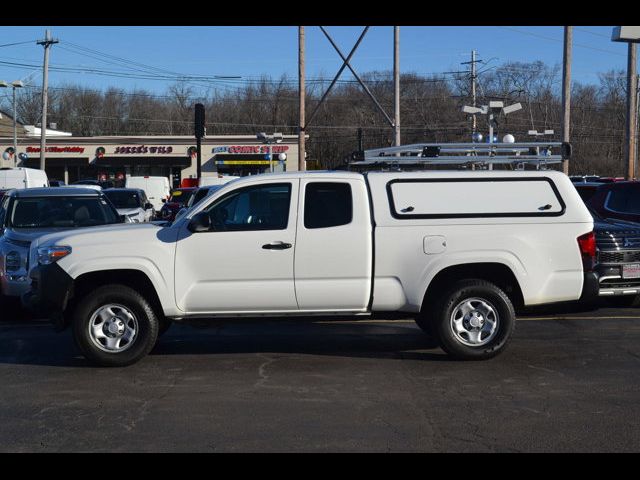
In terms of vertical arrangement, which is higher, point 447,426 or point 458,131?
point 458,131

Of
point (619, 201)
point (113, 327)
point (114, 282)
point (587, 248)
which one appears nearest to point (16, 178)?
point (619, 201)

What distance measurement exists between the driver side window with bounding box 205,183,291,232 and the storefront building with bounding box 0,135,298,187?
165 feet

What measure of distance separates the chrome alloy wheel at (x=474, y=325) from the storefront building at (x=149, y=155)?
50478 mm

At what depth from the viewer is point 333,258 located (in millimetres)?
8289

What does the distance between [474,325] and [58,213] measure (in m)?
7.36

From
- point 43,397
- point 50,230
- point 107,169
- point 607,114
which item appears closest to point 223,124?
point 107,169

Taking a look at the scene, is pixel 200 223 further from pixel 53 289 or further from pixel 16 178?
pixel 16 178

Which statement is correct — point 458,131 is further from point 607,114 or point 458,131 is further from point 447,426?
point 447,426

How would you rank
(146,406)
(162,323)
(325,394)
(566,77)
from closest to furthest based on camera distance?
(146,406)
(325,394)
(162,323)
(566,77)

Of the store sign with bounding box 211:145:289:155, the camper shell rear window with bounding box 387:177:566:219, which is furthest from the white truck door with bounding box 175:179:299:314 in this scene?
the store sign with bounding box 211:145:289:155

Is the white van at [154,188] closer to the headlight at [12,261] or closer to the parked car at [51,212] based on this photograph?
the parked car at [51,212]

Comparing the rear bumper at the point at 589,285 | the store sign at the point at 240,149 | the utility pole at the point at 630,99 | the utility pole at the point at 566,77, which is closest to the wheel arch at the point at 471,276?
the rear bumper at the point at 589,285
